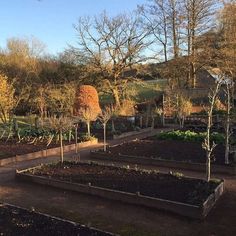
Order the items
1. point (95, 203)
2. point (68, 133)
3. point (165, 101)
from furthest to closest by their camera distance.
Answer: point (165, 101) < point (68, 133) < point (95, 203)

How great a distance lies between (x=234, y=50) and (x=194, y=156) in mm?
20601

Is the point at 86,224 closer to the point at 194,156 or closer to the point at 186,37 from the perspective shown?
the point at 194,156

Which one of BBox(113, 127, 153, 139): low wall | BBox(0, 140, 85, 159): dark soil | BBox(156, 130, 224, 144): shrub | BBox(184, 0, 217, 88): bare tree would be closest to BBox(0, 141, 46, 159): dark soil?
BBox(0, 140, 85, 159): dark soil

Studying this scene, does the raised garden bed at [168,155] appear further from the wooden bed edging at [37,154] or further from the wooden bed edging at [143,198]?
the wooden bed edging at [143,198]

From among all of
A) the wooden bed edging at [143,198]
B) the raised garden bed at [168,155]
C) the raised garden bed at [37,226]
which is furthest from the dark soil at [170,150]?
the raised garden bed at [37,226]

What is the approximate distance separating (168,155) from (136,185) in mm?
4326

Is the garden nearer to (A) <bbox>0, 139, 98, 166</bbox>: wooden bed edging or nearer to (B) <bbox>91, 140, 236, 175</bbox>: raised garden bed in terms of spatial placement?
(B) <bbox>91, 140, 236, 175</bbox>: raised garden bed

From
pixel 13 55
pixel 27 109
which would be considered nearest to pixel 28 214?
pixel 27 109

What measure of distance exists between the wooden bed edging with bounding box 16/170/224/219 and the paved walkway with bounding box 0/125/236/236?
0.13m

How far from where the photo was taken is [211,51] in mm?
32406

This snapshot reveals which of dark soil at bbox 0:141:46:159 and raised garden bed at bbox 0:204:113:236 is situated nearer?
raised garden bed at bbox 0:204:113:236

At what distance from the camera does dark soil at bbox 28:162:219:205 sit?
9.28 m


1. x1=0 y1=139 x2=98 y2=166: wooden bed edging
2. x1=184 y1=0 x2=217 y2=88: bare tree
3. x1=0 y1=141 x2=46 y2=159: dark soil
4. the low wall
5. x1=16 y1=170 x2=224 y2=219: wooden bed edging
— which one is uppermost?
x1=184 y1=0 x2=217 y2=88: bare tree

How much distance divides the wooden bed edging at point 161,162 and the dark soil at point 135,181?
198 cm
